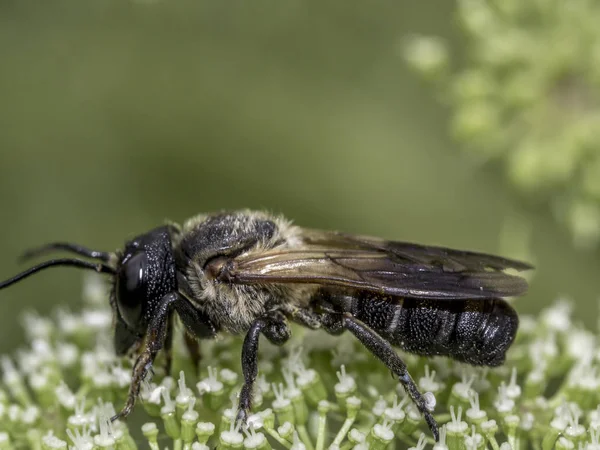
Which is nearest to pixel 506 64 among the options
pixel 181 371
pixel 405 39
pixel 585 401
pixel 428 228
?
pixel 405 39

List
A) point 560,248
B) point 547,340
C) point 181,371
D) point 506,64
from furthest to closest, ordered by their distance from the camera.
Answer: point 560,248
point 506,64
point 547,340
point 181,371

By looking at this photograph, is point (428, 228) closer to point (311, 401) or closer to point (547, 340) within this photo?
point (547, 340)

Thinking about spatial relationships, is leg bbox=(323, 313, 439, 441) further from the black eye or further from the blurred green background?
the blurred green background

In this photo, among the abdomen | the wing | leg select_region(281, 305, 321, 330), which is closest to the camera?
the wing

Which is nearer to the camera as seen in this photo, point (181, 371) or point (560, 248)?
point (181, 371)

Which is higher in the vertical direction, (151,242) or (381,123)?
(381,123)

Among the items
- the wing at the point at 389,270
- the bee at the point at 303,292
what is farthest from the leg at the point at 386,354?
the wing at the point at 389,270

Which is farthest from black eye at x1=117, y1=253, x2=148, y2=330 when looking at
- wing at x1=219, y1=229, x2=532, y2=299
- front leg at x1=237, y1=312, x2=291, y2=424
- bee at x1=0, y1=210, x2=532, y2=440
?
front leg at x1=237, y1=312, x2=291, y2=424
